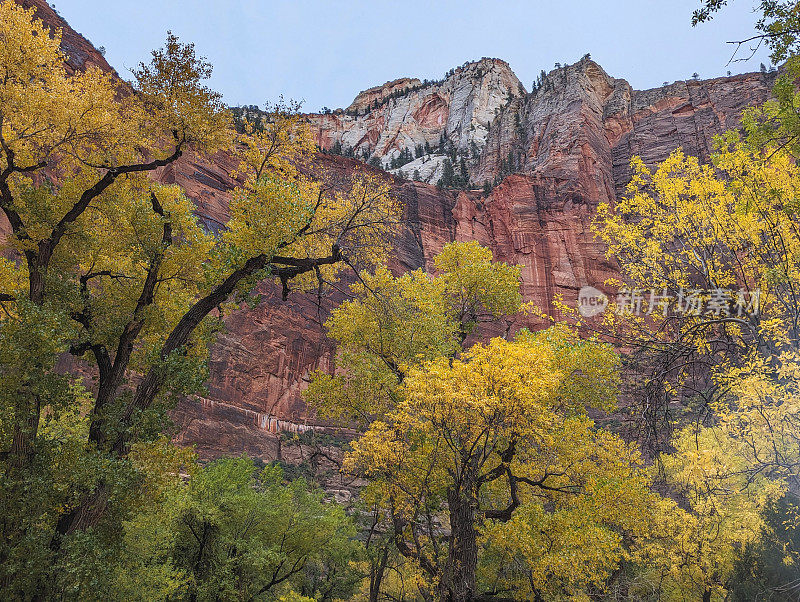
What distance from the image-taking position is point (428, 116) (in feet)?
363

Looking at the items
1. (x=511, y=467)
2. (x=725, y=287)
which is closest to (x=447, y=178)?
(x=511, y=467)

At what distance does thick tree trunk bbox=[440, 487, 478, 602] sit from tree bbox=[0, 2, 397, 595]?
247 inches

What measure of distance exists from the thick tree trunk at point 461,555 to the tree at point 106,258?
627 centimetres

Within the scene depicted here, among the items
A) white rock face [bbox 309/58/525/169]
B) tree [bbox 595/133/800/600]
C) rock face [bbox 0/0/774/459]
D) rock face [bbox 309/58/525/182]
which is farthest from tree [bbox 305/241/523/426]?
white rock face [bbox 309/58/525/169]

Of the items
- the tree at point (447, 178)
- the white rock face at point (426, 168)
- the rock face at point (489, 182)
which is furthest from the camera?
the white rock face at point (426, 168)

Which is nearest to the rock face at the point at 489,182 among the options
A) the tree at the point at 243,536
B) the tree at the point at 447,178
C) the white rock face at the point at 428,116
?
the white rock face at the point at 428,116

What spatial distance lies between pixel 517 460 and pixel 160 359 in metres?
9.28

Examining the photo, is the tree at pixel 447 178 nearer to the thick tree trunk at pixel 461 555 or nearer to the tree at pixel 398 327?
the tree at pixel 398 327

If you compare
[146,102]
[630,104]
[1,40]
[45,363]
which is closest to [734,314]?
[45,363]

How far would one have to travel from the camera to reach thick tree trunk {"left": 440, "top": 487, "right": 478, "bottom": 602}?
10.8 meters

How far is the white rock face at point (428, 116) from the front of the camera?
333 ft

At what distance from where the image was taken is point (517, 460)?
13.1 meters

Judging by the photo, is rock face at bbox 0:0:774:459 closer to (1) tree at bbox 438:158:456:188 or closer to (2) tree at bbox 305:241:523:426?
(1) tree at bbox 438:158:456:188
